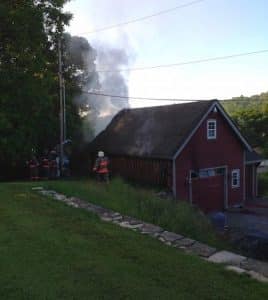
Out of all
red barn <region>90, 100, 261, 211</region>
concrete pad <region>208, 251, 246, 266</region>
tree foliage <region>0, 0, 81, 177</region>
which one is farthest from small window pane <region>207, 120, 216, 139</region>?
concrete pad <region>208, 251, 246, 266</region>

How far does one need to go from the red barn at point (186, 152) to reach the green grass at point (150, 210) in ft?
22.0

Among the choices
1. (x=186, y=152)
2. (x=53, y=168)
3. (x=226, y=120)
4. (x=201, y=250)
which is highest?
(x=226, y=120)

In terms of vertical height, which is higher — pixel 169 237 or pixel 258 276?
pixel 169 237

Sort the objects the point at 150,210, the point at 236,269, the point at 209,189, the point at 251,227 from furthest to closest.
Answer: the point at 209,189
the point at 251,227
the point at 150,210
the point at 236,269

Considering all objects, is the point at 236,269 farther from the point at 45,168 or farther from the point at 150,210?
the point at 45,168

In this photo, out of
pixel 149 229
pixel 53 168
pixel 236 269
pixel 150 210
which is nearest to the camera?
pixel 236 269

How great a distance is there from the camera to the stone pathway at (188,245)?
620 cm

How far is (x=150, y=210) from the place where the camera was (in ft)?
37.9

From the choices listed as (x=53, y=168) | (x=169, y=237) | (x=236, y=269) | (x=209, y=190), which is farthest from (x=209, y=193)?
(x=236, y=269)

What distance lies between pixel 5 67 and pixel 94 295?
17.0 meters

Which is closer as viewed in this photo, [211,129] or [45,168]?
[45,168]

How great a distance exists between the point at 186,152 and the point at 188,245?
13.8 meters

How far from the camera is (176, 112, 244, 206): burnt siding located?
2098cm

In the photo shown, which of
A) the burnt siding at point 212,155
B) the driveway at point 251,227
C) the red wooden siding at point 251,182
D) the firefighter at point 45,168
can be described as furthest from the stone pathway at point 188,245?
the red wooden siding at point 251,182
